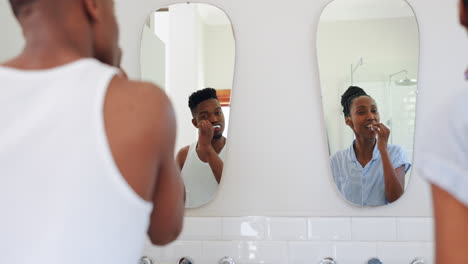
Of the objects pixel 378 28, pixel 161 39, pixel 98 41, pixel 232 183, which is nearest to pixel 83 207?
pixel 98 41

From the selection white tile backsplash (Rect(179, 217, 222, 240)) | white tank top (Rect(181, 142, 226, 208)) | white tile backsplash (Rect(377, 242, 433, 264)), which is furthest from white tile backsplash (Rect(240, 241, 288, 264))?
white tile backsplash (Rect(377, 242, 433, 264))

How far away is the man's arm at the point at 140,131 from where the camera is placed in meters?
0.64

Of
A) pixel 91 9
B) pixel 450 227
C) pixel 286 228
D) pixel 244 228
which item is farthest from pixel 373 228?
pixel 91 9

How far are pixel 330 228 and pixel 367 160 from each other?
0.94 ft

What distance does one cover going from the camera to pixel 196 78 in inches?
72.1

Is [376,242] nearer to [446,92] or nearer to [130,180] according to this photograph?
[446,92]

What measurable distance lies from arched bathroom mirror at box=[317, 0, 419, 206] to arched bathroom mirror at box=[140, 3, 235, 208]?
0.38 meters

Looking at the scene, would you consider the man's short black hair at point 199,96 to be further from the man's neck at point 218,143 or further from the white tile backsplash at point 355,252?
the white tile backsplash at point 355,252

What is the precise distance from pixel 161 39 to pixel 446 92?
1097 mm

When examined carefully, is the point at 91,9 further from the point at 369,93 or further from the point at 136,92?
the point at 369,93

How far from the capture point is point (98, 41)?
0.75 m

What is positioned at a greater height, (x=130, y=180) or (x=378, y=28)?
(x=378, y=28)

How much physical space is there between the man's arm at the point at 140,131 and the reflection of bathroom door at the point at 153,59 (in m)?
1.17

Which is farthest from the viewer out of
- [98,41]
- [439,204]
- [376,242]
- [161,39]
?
[161,39]
